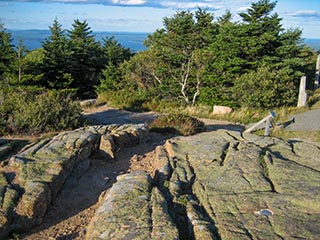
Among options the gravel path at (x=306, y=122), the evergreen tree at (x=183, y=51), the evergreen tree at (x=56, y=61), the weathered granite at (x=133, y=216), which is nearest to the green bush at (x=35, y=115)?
the weathered granite at (x=133, y=216)

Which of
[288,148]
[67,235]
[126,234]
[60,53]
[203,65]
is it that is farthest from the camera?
[60,53]

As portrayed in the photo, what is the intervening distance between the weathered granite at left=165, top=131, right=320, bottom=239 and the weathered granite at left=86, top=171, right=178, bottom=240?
43 cm

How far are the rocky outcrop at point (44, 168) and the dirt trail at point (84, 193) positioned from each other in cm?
14

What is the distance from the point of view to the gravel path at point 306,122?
13.4 metres

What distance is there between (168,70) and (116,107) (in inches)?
179

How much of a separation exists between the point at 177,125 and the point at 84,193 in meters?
4.58

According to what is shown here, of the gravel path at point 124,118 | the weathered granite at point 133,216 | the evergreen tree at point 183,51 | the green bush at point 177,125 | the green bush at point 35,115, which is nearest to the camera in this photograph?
the weathered granite at point 133,216

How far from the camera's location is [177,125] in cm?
1045

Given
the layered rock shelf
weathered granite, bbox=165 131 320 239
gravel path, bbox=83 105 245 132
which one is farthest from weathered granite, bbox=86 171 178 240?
gravel path, bbox=83 105 245 132

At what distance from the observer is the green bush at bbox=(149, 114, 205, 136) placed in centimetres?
1030

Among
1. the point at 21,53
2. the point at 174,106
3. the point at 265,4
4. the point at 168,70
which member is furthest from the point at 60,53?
the point at 265,4

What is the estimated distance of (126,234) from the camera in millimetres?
4160

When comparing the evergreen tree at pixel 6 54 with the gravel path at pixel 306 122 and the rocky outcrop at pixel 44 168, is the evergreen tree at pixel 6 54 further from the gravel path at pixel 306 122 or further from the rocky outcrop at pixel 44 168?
the gravel path at pixel 306 122

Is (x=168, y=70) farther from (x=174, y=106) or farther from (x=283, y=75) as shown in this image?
(x=283, y=75)
